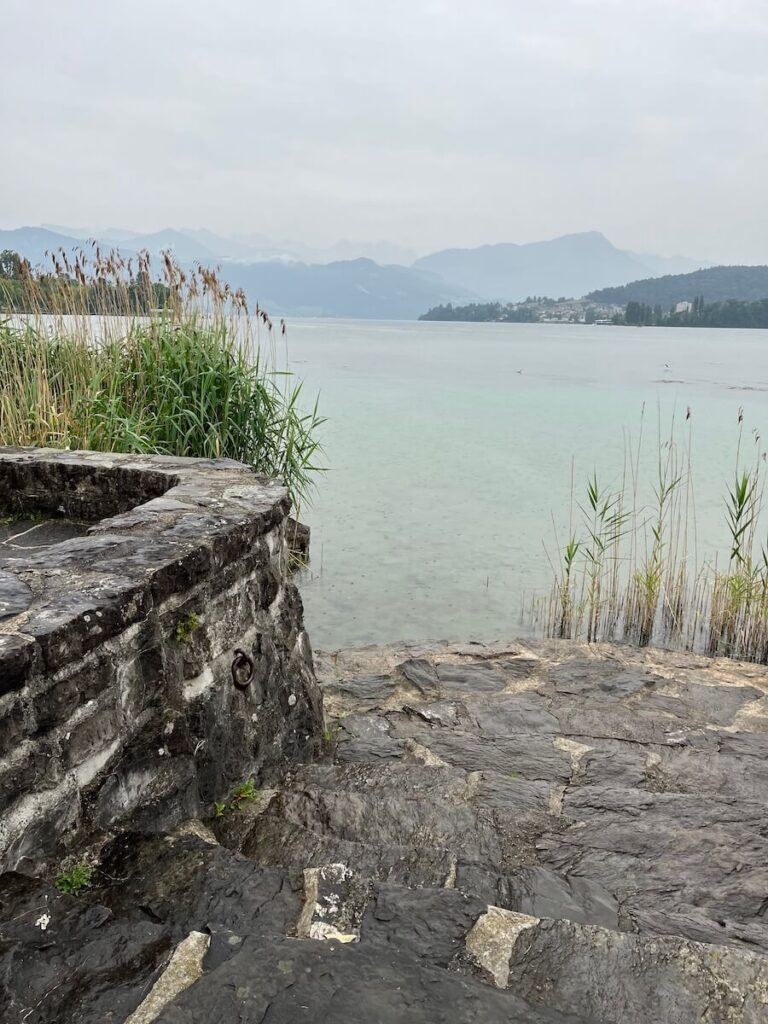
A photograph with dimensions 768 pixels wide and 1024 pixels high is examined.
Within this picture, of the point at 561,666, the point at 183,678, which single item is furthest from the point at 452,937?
the point at 561,666

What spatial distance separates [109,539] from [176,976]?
1.19m

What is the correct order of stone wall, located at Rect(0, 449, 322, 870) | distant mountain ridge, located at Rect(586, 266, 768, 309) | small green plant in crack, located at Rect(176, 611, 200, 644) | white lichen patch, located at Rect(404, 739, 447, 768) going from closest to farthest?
stone wall, located at Rect(0, 449, 322, 870) < small green plant in crack, located at Rect(176, 611, 200, 644) < white lichen patch, located at Rect(404, 739, 447, 768) < distant mountain ridge, located at Rect(586, 266, 768, 309)

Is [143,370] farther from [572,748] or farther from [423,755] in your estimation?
[572,748]

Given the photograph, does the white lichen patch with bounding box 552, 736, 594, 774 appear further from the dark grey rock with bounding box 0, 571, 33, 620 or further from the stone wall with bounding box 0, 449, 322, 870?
the dark grey rock with bounding box 0, 571, 33, 620

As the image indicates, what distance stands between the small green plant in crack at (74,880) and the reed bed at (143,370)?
11.7 ft

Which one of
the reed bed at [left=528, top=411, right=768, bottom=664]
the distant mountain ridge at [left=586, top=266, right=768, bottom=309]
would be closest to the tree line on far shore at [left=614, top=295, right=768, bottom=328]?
the distant mountain ridge at [left=586, top=266, right=768, bottom=309]

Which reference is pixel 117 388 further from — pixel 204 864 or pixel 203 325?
pixel 204 864

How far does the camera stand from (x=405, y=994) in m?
1.20

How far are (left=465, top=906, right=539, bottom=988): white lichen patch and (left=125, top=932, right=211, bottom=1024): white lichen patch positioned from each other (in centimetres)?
47

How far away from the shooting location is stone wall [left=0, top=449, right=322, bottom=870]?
4.84 feet

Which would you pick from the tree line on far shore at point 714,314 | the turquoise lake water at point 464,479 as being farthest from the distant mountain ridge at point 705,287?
the turquoise lake water at point 464,479

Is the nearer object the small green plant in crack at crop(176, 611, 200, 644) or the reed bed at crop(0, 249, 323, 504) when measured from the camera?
the small green plant in crack at crop(176, 611, 200, 644)

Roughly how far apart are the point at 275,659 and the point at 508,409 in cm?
1438

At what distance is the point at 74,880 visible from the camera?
151cm
